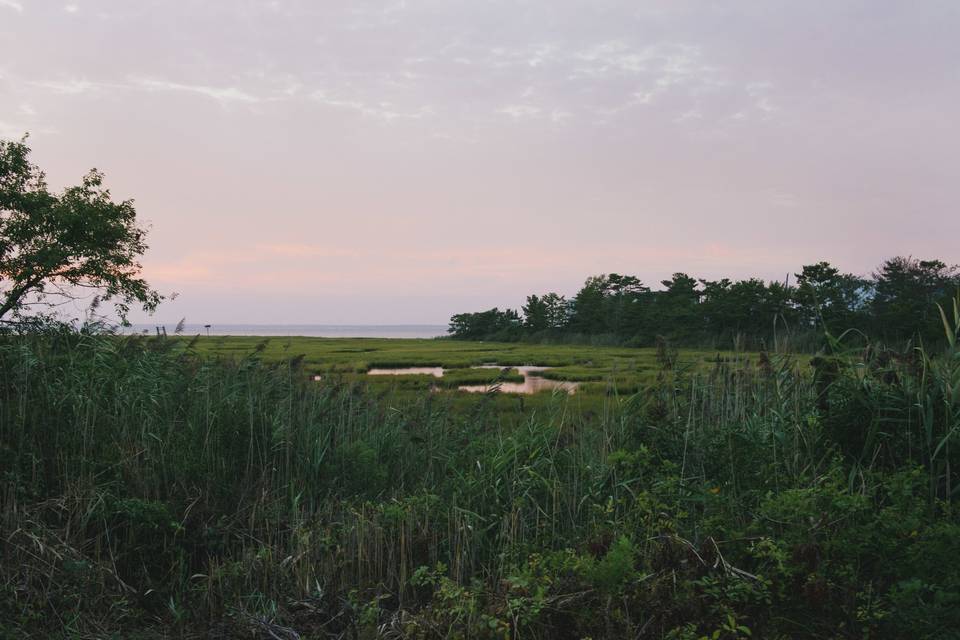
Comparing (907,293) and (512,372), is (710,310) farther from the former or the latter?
(512,372)

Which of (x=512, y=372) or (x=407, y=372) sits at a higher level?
(x=512, y=372)

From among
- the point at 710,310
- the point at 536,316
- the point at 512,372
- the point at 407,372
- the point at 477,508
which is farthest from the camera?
the point at 536,316

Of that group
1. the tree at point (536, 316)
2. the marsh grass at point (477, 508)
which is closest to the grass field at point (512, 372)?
the marsh grass at point (477, 508)

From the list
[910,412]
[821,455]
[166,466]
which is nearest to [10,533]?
[166,466]

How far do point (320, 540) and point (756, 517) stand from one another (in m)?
3.04

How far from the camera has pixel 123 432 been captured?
6.29m

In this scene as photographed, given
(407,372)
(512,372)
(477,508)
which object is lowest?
(407,372)

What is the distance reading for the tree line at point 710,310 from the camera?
97.8 ft

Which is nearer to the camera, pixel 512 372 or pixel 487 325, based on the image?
pixel 512 372

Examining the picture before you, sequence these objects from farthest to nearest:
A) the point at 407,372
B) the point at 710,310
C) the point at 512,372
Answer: the point at 710,310, the point at 407,372, the point at 512,372

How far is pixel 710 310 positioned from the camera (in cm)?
5019

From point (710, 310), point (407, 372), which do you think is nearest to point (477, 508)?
point (407, 372)

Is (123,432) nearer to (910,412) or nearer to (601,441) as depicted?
(601,441)

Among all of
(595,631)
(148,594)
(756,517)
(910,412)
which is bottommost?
(148,594)
